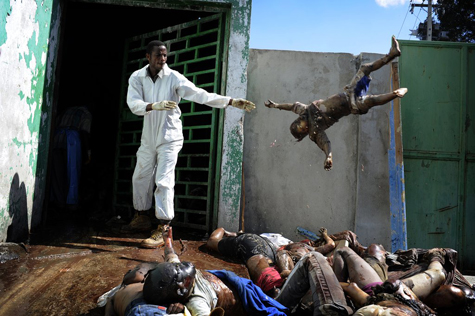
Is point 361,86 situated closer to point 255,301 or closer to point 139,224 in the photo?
point 255,301

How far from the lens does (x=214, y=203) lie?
4887mm

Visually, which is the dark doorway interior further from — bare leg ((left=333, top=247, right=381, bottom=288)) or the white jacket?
bare leg ((left=333, top=247, right=381, bottom=288))

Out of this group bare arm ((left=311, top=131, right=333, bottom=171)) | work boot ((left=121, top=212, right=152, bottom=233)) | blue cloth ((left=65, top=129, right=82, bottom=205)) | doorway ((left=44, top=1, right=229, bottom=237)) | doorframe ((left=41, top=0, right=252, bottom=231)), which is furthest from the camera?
doorway ((left=44, top=1, right=229, bottom=237))

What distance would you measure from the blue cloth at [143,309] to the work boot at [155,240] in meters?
1.76

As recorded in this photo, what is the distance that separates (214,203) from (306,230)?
4.79 feet

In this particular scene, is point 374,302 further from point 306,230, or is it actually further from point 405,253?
point 306,230

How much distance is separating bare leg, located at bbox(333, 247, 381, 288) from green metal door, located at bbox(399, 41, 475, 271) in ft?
10.7

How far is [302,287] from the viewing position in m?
2.68

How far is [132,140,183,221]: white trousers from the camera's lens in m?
3.91

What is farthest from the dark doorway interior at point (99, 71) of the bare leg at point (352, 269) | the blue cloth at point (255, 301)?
the bare leg at point (352, 269)

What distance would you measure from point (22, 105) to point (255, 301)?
3.19 m

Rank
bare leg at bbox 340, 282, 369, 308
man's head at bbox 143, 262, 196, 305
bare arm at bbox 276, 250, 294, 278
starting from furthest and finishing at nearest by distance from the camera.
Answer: bare arm at bbox 276, 250, 294, 278, bare leg at bbox 340, 282, 369, 308, man's head at bbox 143, 262, 196, 305

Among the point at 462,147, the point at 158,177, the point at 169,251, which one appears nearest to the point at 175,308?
the point at 169,251

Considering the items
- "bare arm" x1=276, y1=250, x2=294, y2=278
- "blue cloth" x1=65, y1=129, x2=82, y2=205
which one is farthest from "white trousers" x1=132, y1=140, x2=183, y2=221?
"blue cloth" x1=65, y1=129, x2=82, y2=205
